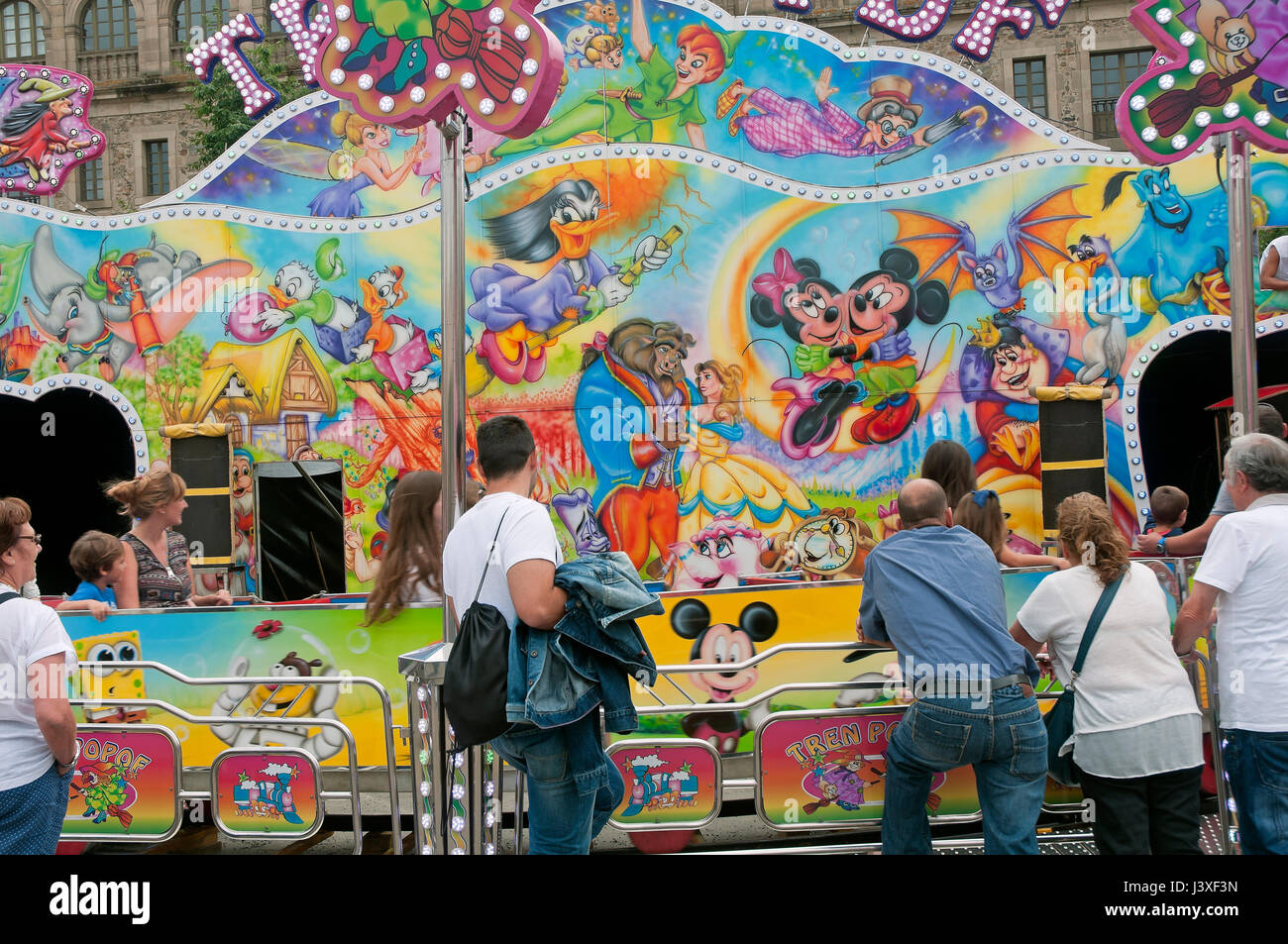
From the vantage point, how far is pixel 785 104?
855cm

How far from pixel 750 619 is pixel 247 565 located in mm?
5608

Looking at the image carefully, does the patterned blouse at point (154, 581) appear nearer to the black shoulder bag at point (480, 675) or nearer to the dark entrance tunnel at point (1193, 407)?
the black shoulder bag at point (480, 675)

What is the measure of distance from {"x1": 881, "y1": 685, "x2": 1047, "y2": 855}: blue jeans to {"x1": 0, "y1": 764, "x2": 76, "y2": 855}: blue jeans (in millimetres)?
2902

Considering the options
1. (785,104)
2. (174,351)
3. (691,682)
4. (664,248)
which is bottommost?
(691,682)

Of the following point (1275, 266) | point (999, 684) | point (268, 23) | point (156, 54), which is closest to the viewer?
point (999, 684)

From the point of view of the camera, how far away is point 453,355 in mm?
3943

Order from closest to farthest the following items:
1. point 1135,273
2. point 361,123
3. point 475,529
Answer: point 475,529 < point 1135,273 < point 361,123

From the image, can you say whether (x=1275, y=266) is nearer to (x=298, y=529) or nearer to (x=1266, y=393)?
(x=1266, y=393)

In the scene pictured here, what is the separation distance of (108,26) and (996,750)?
12.3 m

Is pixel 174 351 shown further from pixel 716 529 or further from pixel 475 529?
pixel 475 529

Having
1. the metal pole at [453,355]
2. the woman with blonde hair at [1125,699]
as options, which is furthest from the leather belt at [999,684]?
the metal pole at [453,355]

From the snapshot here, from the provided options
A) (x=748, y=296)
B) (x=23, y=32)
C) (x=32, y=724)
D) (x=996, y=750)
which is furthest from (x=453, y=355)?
(x=23, y=32)

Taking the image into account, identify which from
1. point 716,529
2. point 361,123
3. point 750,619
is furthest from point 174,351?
point 750,619

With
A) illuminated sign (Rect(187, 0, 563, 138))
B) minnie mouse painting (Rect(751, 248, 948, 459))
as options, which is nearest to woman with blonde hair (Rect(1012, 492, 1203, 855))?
illuminated sign (Rect(187, 0, 563, 138))
